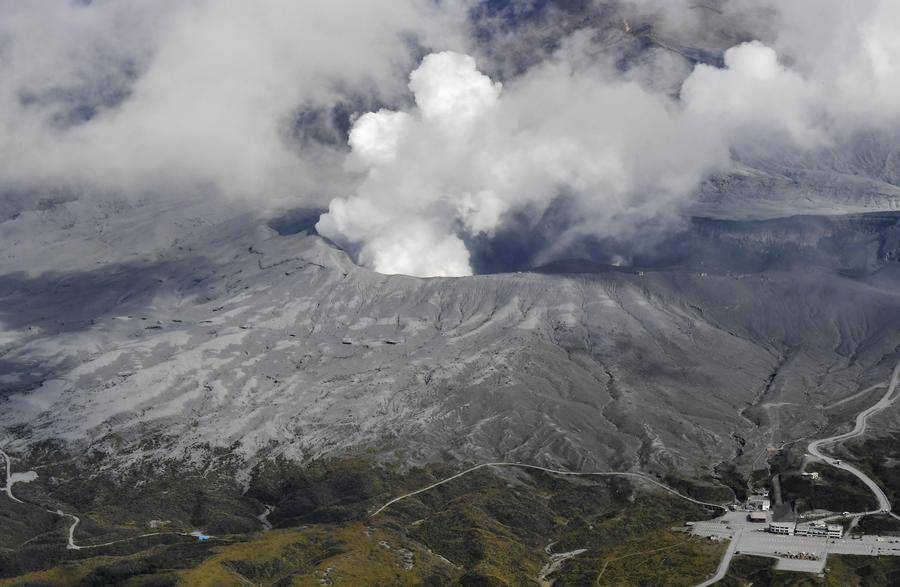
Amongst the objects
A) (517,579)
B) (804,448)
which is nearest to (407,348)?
(804,448)

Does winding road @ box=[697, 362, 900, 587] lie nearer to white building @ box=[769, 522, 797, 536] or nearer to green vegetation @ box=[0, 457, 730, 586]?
green vegetation @ box=[0, 457, 730, 586]

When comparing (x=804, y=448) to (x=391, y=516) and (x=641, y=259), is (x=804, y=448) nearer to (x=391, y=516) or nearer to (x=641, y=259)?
(x=391, y=516)

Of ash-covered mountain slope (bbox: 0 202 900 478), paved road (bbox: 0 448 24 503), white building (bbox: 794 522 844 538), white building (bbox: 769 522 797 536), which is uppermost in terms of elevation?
white building (bbox: 794 522 844 538)

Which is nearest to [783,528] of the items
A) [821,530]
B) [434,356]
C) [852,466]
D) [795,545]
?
[821,530]

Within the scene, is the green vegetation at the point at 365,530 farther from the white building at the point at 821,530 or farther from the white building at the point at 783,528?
the white building at the point at 821,530

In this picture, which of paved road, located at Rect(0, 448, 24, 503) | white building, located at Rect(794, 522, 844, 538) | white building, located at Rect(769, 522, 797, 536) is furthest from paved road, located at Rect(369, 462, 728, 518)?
paved road, located at Rect(0, 448, 24, 503)

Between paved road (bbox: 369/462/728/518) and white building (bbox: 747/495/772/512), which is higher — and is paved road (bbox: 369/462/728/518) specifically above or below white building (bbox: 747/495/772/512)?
below

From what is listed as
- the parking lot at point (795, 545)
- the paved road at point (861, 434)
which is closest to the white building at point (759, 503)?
the parking lot at point (795, 545)
